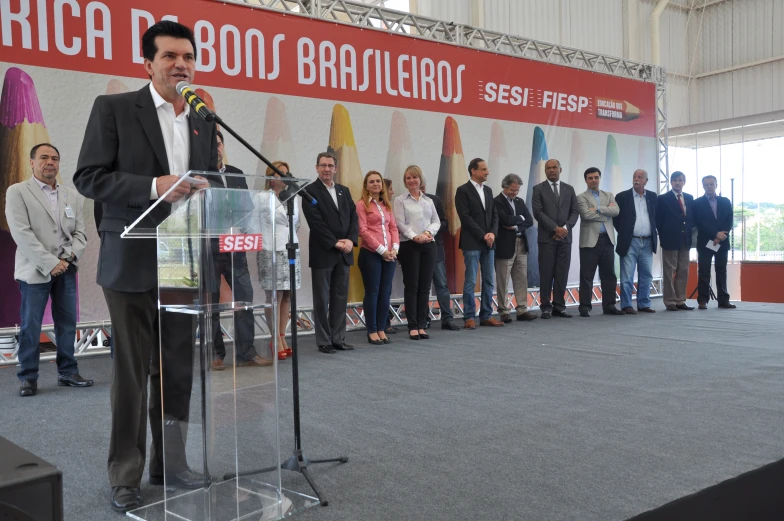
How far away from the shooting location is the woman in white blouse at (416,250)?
19.5 feet

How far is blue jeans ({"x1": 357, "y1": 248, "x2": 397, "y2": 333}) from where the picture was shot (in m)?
5.68

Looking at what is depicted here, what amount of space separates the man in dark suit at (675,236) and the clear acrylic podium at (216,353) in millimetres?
6659

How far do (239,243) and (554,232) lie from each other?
5.69m

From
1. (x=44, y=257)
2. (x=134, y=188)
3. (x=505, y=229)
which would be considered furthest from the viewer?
(x=505, y=229)

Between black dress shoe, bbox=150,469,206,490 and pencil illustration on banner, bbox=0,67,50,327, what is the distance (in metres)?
3.62

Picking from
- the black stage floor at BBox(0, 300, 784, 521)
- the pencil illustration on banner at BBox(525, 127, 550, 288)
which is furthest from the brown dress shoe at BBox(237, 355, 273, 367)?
the pencil illustration on banner at BBox(525, 127, 550, 288)

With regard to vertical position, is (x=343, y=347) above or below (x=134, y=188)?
below

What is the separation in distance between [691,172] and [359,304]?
1014 centimetres

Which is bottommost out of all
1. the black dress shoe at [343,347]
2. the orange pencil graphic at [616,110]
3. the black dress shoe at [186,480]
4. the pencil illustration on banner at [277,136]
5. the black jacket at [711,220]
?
the black dress shoe at [343,347]

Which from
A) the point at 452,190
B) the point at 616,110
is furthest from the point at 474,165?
the point at 616,110

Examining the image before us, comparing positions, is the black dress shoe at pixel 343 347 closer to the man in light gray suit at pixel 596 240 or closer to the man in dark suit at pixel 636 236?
the man in light gray suit at pixel 596 240

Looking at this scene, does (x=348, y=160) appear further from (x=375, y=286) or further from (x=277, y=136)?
(x=375, y=286)

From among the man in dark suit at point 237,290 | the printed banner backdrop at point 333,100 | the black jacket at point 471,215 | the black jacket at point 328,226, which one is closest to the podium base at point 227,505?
the man in dark suit at point 237,290

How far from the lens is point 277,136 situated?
5.91m
